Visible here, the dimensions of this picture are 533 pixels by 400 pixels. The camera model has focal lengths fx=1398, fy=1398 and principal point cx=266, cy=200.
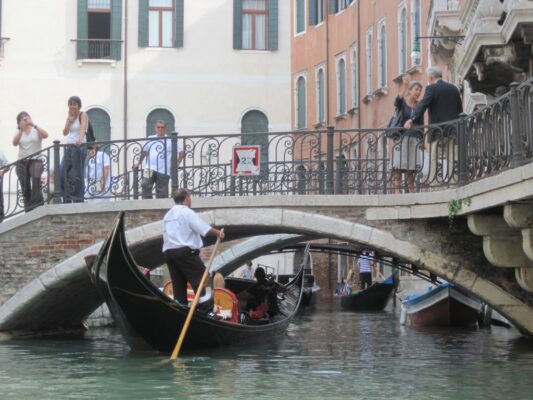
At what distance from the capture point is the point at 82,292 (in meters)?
14.0

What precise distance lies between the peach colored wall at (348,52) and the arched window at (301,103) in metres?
0.09

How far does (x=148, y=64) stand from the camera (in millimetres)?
25688

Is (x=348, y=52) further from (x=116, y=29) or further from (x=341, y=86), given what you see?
(x=116, y=29)

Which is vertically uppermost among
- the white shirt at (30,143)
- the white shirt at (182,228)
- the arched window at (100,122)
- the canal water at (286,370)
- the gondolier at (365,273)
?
the arched window at (100,122)

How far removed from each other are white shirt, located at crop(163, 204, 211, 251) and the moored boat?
6.18 m

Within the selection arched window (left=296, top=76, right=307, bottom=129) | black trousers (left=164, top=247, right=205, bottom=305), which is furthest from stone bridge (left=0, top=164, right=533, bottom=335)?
arched window (left=296, top=76, right=307, bottom=129)

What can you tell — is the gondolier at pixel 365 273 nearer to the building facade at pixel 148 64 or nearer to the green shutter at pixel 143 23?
the building facade at pixel 148 64

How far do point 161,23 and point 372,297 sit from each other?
21.3ft

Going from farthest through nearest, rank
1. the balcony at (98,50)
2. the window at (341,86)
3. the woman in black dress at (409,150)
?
the window at (341,86) < the balcony at (98,50) < the woman in black dress at (409,150)

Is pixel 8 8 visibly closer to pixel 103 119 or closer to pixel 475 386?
pixel 103 119

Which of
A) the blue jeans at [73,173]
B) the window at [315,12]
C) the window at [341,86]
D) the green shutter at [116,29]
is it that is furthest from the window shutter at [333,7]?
the blue jeans at [73,173]

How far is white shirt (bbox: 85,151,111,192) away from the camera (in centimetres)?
1304

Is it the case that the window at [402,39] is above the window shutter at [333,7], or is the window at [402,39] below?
below

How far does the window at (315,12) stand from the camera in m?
27.8
